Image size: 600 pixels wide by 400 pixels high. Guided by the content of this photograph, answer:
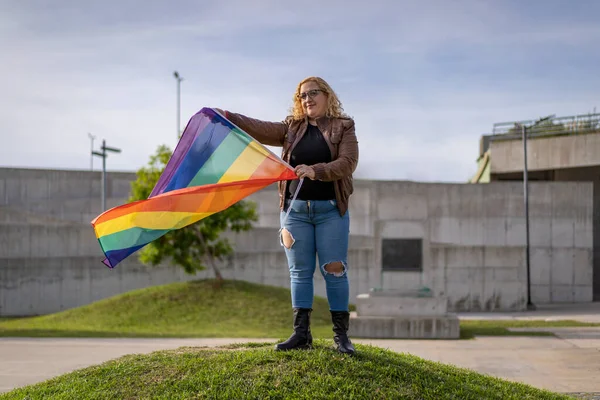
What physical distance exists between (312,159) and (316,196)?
32cm

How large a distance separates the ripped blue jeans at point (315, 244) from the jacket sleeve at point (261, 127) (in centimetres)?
66

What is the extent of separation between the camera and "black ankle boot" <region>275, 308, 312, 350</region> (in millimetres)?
6148

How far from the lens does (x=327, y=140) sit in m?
6.09

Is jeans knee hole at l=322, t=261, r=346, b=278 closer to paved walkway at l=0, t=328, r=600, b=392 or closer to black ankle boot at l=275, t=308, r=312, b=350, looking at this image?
black ankle boot at l=275, t=308, r=312, b=350

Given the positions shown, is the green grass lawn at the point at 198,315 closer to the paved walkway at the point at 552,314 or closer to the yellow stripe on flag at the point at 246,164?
the paved walkway at the point at 552,314

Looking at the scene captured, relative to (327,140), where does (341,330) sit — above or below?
below

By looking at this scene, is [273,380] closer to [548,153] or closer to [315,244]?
[315,244]

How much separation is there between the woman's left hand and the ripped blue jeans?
0.26 metres

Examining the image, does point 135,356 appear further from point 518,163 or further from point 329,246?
point 518,163

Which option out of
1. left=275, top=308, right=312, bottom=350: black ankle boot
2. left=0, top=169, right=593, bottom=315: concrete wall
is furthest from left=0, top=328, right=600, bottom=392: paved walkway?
left=0, top=169, right=593, bottom=315: concrete wall

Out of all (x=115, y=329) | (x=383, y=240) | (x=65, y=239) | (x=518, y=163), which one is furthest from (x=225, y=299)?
(x=518, y=163)

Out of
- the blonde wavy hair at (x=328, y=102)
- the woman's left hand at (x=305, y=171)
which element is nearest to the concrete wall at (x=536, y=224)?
the blonde wavy hair at (x=328, y=102)

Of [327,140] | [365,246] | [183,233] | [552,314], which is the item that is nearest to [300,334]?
[327,140]

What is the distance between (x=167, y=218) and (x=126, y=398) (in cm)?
149
